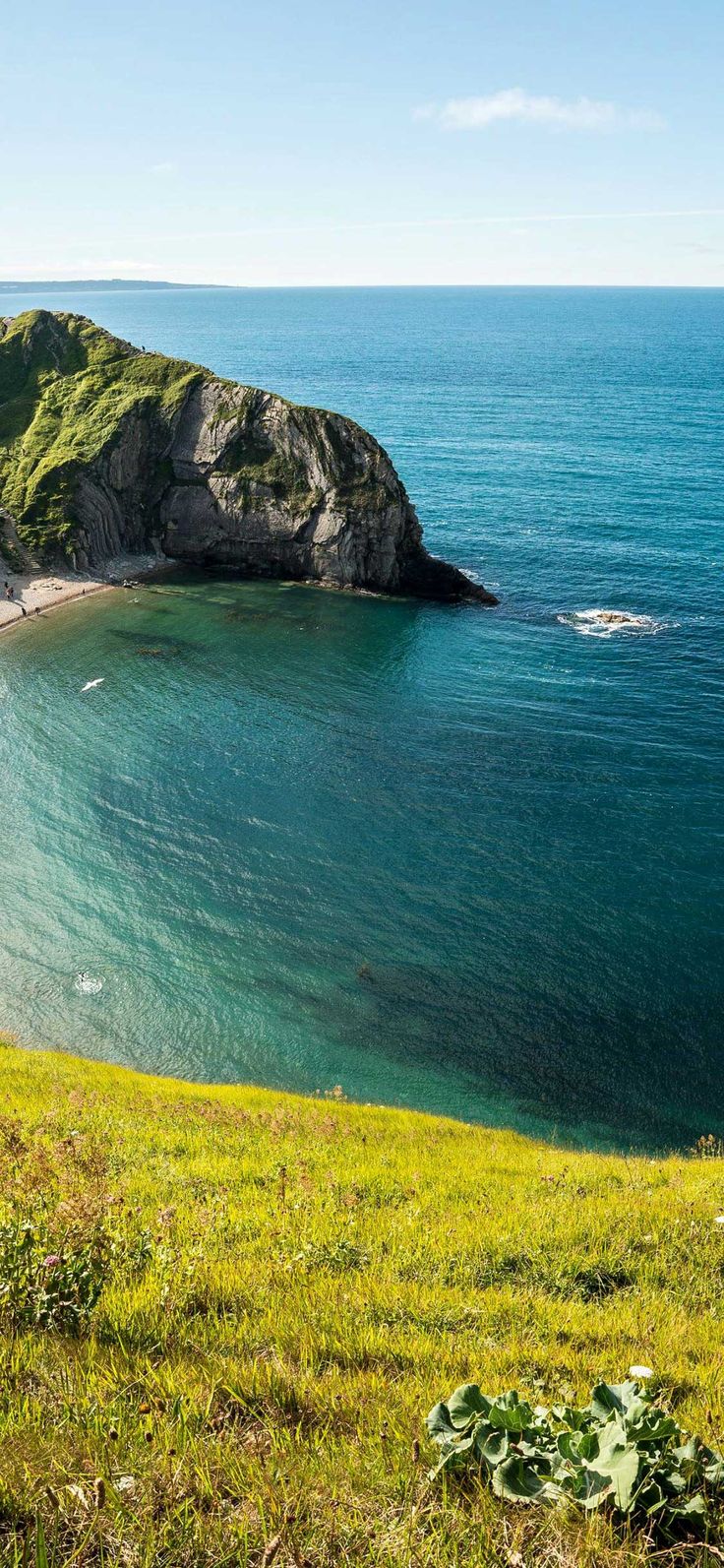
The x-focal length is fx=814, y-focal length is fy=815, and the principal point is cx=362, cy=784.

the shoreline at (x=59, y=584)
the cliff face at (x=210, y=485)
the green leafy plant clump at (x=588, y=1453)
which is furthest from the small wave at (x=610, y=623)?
the green leafy plant clump at (x=588, y=1453)

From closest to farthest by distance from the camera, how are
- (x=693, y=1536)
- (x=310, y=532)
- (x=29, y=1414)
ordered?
(x=693, y=1536) < (x=29, y=1414) < (x=310, y=532)

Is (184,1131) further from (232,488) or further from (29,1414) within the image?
(232,488)

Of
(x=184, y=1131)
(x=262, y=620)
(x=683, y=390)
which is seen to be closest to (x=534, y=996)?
(x=184, y=1131)

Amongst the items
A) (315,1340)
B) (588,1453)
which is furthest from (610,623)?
(588,1453)

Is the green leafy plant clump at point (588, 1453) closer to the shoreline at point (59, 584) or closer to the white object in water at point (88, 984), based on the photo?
the white object in water at point (88, 984)

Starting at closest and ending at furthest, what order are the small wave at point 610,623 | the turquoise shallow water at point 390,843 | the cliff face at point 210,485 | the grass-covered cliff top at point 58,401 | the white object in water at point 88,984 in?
the turquoise shallow water at point 390,843, the white object in water at point 88,984, the small wave at point 610,623, the cliff face at point 210,485, the grass-covered cliff top at point 58,401

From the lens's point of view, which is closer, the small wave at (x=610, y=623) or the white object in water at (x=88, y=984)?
the white object in water at (x=88, y=984)

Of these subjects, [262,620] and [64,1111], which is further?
[262,620]
